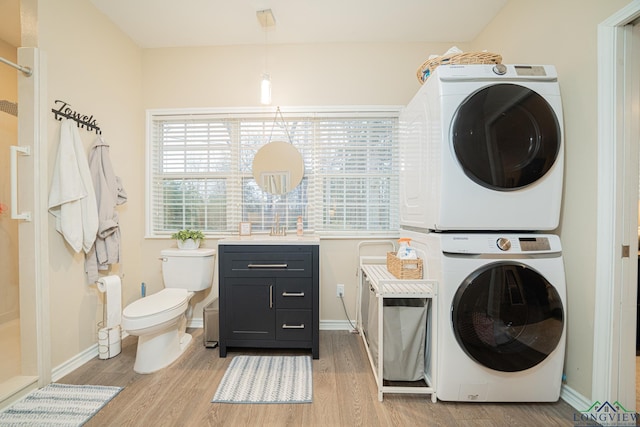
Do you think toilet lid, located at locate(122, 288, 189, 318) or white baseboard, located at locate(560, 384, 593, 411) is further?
toilet lid, located at locate(122, 288, 189, 318)

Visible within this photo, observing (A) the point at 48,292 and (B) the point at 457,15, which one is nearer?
(A) the point at 48,292

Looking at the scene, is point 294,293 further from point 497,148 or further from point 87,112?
point 87,112

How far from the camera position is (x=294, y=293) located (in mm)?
1872

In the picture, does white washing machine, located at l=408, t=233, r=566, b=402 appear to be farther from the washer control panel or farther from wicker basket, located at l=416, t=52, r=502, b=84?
wicker basket, located at l=416, t=52, r=502, b=84

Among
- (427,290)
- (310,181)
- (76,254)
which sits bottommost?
(427,290)

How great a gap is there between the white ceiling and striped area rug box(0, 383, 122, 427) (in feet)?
8.79

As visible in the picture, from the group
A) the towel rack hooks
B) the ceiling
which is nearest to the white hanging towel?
the towel rack hooks

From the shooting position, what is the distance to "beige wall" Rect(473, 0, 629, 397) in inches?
52.4

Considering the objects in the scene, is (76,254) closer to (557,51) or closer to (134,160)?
(134,160)

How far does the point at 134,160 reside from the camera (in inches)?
92.6

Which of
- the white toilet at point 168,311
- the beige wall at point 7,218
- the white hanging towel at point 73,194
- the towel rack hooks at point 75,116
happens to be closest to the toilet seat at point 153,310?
the white toilet at point 168,311

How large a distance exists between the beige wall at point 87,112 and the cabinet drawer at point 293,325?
4.68 ft

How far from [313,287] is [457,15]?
94.8 inches

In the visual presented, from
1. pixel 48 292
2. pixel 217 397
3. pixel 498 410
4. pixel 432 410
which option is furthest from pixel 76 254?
pixel 498 410
